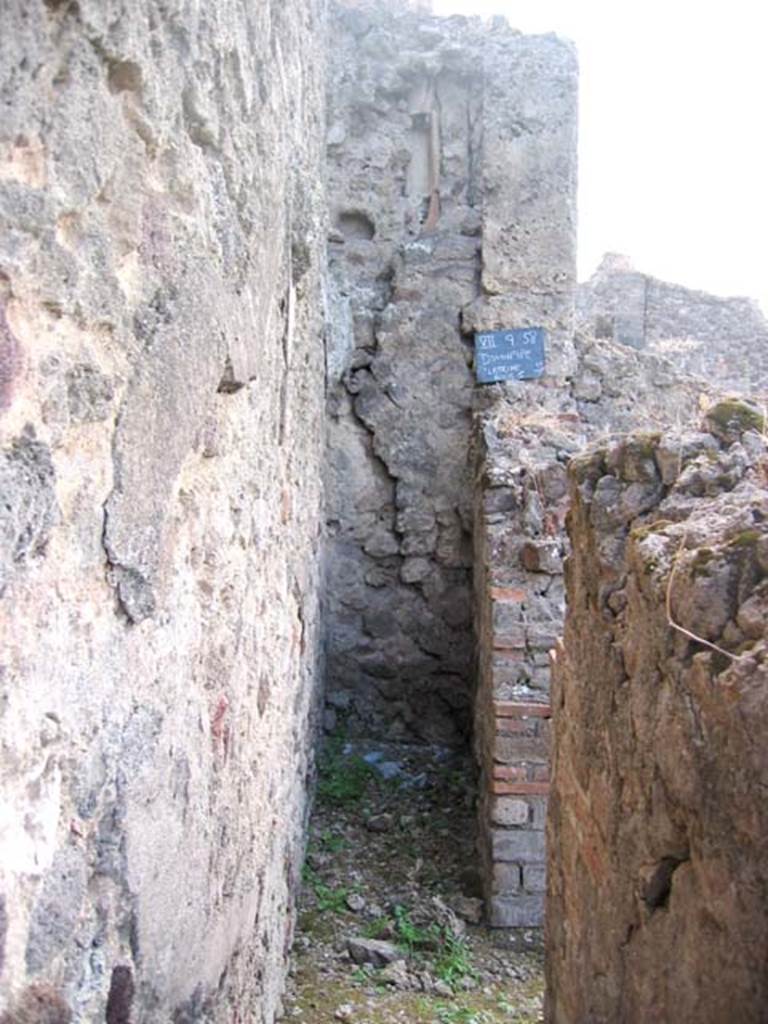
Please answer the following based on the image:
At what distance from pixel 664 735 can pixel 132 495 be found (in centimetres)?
96

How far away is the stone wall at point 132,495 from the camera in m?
1.17

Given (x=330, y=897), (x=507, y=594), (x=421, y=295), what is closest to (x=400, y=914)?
(x=330, y=897)

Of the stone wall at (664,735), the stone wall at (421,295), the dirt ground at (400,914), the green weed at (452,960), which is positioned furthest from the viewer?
the stone wall at (421,295)

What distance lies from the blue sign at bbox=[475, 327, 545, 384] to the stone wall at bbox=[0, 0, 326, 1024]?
10.8 ft

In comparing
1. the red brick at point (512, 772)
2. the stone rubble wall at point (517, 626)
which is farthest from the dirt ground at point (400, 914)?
the red brick at point (512, 772)

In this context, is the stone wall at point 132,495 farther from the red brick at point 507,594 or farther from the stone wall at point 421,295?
the stone wall at point 421,295

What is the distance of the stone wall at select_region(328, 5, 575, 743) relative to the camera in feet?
19.1

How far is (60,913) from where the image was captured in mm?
1295

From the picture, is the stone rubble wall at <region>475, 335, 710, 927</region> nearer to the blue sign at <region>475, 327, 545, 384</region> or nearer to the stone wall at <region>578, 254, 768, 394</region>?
the blue sign at <region>475, 327, 545, 384</region>

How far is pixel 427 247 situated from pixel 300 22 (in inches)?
103

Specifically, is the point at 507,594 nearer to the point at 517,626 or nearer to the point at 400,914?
the point at 517,626

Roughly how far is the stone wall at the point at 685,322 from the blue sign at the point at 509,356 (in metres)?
4.61

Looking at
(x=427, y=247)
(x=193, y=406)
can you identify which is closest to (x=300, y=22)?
(x=193, y=406)

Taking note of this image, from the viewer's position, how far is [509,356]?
5.86 m
